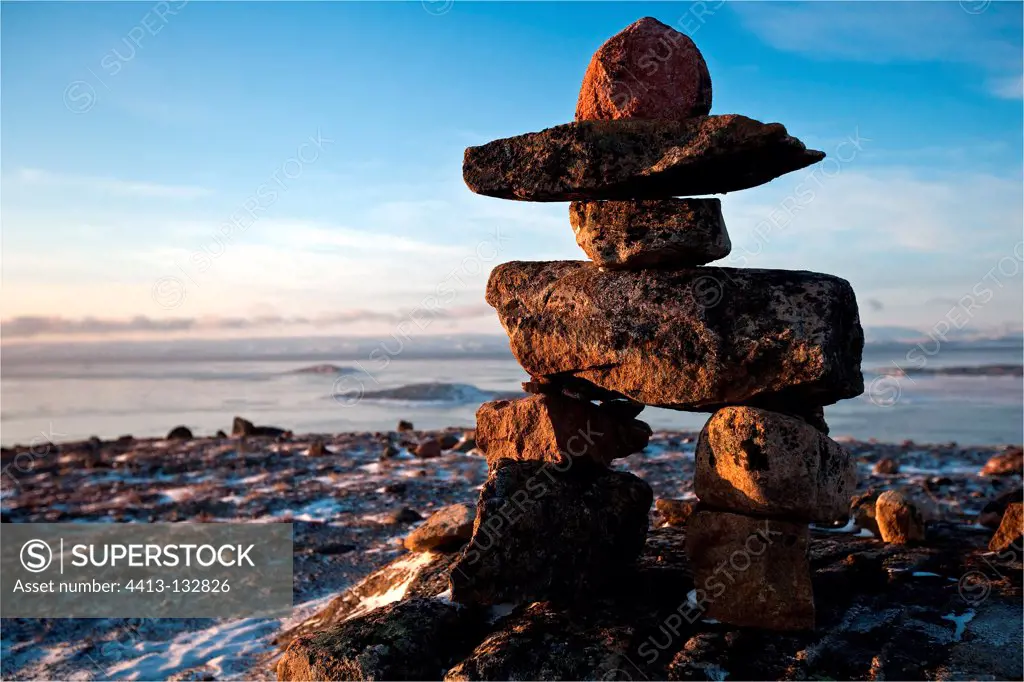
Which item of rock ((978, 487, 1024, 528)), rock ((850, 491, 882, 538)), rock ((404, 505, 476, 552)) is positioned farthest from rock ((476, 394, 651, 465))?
rock ((978, 487, 1024, 528))

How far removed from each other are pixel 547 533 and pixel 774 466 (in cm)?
220

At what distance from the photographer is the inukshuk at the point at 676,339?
271 inches

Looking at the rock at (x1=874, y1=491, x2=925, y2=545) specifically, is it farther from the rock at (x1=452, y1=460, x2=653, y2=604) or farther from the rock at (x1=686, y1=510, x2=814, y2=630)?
the rock at (x1=452, y1=460, x2=653, y2=604)

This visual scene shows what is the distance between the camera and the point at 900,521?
9344mm

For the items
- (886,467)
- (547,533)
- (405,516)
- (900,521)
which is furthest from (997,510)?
(405,516)

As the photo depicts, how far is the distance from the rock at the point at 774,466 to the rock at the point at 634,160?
2184mm

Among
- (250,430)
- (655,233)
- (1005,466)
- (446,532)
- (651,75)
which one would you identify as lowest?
(1005,466)

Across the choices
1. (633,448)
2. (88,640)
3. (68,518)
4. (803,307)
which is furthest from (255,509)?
(803,307)

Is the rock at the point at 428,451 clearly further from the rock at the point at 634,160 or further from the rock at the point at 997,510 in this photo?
the rock at the point at 634,160

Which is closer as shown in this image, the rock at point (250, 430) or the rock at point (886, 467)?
the rock at point (886, 467)

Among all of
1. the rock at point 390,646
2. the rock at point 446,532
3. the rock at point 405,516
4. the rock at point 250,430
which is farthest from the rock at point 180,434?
the rock at point 390,646

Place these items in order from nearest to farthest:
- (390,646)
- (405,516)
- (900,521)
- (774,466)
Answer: (774,466), (390,646), (900,521), (405,516)

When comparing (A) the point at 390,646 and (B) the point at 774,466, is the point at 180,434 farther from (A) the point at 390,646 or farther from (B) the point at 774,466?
(B) the point at 774,466

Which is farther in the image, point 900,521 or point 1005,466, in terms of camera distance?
point 1005,466
